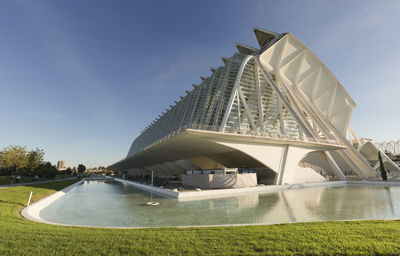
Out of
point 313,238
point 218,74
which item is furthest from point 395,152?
point 313,238

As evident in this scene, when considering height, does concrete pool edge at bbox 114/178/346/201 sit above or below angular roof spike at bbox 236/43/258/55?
below

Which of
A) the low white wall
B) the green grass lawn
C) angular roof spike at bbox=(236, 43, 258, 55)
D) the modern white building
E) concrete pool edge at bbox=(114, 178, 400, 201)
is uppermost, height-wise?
angular roof spike at bbox=(236, 43, 258, 55)

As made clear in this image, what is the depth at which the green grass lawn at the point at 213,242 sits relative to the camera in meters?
4.09

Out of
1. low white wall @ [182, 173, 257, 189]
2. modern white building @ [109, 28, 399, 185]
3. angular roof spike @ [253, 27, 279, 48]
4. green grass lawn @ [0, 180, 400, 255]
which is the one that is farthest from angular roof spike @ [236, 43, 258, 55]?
green grass lawn @ [0, 180, 400, 255]

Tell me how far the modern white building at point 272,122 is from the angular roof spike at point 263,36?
0.17 m

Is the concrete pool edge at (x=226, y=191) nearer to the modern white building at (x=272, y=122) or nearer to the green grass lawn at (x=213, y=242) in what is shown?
the modern white building at (x=272, y=122)

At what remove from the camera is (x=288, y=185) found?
69.5ft

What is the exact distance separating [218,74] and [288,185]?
21355 mm

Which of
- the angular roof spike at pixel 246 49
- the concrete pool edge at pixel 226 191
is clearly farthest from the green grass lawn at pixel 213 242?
the angular roof spike at pixel 246 49

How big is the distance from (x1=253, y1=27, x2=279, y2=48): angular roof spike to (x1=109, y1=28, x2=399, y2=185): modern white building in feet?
0.55

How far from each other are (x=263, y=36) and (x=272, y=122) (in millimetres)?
15180

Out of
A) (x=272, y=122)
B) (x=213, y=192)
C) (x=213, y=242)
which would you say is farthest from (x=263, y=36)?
(x=213, y=242)

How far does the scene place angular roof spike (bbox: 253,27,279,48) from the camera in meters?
34.5

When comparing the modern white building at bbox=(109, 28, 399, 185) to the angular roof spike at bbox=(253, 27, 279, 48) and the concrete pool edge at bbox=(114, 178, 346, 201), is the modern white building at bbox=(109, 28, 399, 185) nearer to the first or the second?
the angular roof spike at bbox=(253, 27, 279, 48)
